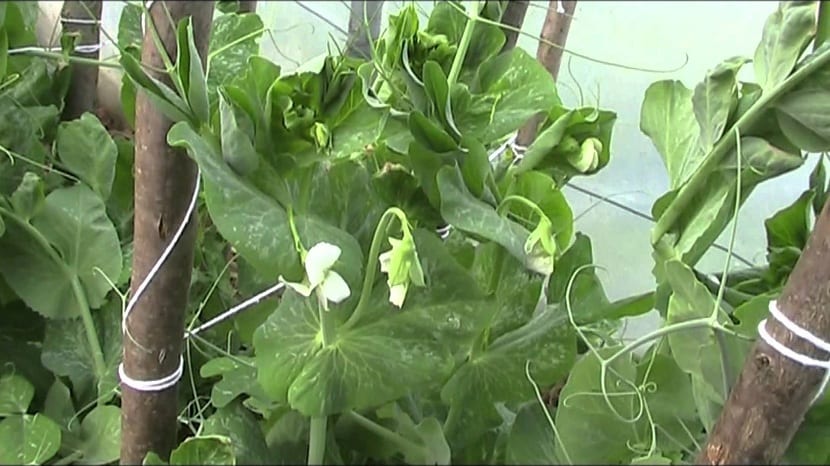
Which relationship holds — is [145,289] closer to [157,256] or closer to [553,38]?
[157,256]

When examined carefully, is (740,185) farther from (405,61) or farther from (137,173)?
(137,173)

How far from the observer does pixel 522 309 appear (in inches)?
19.6

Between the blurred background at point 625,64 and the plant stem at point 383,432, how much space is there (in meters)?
0.31

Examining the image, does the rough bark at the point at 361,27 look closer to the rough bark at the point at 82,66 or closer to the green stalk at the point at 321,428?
the rough bark at the point at 82,66

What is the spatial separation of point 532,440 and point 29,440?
250 mm

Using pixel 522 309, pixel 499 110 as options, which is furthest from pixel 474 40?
pixel 522 309

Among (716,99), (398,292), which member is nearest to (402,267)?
(398,292)

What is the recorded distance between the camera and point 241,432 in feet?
1.49

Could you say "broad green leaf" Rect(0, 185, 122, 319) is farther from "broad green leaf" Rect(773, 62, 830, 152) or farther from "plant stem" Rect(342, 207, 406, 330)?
"broad green leaf" Rect(773, 62, 830, 152)

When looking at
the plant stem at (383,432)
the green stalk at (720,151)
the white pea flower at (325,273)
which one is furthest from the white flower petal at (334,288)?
the green stalk at (720,151)

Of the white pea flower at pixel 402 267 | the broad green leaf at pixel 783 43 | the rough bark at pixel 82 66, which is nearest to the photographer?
the white pea flower at pixel 402 267

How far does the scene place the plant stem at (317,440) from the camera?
43cm

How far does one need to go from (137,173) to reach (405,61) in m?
0.13

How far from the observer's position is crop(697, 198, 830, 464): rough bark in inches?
14.9
